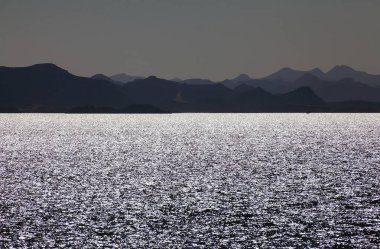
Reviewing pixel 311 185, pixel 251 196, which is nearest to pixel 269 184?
pixel 311 185

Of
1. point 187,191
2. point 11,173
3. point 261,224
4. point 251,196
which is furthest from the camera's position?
point 11,173

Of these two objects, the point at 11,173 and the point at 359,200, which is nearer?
the point at 359,200

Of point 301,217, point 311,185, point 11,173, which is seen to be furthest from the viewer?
point 11,173

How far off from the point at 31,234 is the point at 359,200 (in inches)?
1654

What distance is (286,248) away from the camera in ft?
155

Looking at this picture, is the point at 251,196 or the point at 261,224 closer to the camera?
the point at 261,224

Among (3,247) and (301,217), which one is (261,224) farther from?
(3,247)

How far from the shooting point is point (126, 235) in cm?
5241

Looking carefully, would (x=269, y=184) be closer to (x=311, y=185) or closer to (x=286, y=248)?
(x=311, y=185)

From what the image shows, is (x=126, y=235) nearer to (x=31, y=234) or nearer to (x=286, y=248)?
(x=31, y=234)

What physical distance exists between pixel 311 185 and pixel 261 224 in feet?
110

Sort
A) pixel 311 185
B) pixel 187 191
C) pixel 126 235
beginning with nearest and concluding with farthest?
1. pixel 126 235
2. pixel 187 191
3. pixel 311 185

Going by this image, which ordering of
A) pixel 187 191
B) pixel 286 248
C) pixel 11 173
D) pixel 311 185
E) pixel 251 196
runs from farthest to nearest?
1. pixel 11 173
2. pixel 311 185
3. pixel 187 191
4. pixel 251 196
5. pixel 286 248

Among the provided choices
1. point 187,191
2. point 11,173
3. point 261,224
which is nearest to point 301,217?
point 261,224
